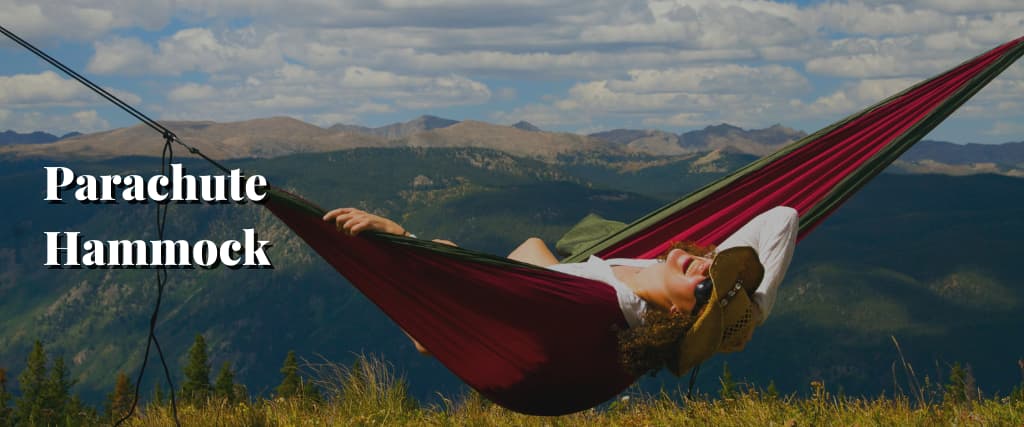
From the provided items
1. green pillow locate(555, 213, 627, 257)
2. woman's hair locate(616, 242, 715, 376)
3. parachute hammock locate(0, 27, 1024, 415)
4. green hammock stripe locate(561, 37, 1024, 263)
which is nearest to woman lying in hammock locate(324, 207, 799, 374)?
woman's hair locate(616, 242, 715, 376)

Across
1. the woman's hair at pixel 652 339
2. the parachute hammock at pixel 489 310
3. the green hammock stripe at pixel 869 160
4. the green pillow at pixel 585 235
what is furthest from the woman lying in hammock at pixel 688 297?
the green pillow at pixel 585 235

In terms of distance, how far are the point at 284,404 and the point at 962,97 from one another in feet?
16.8

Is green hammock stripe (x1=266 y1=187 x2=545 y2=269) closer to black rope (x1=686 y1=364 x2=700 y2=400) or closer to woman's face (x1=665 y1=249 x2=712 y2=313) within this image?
woman's face (x1=665 y1=249 x2=712 y2=313)

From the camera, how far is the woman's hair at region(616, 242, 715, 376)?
5211 mm

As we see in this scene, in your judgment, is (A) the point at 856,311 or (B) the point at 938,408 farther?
(A) the point at 856,311

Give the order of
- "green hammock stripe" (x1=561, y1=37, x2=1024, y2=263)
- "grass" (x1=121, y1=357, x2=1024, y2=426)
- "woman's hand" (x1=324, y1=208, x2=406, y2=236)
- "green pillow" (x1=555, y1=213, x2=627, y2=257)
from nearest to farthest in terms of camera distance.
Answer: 1. "woman's hand" (x1=324, y1=208, x2=406, y2=236)
2. "grass" (x1=121, y1=357, x2=1024, y2=426)
3. "green hammock stripe" (x1=561, y1=37, x2=1024, y2=263)
4. "green pillow" (x1=555, y1=213, x2=627, y2=257)

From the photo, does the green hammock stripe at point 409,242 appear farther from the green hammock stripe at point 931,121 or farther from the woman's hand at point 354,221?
the green hammock stripe at point 931,121

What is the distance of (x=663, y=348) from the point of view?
530 centimetres

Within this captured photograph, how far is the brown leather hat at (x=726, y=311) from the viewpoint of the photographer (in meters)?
5.08

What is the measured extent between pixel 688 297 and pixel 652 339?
12.0 inches

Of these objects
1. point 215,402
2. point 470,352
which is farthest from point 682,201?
point 215,402

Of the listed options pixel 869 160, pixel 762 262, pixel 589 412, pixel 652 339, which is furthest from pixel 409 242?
pixel 869 160

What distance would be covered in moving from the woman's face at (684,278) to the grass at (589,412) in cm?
72

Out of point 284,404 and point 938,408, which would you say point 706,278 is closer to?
point 938,408
